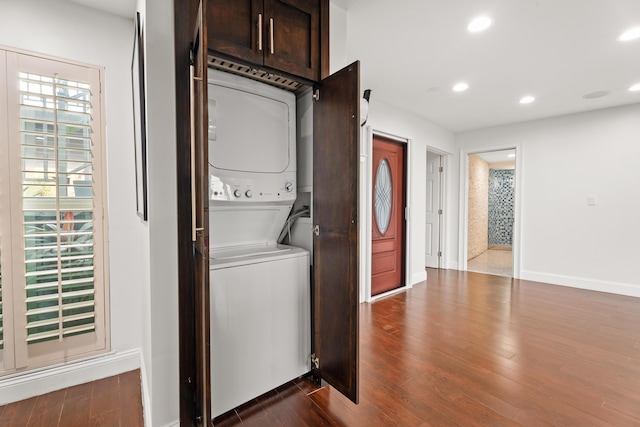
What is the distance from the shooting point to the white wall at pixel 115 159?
1.89m

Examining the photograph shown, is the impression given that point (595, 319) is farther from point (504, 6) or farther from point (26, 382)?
point (26, 382)

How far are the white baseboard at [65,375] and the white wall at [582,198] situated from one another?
5376mm

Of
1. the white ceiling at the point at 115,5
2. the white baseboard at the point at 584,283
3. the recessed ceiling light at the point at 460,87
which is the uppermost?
the recessed ceiling light at the point at 460,87

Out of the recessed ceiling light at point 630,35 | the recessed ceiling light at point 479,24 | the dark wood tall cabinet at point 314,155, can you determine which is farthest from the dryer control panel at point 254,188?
the recessed ceiling light at point 630,35

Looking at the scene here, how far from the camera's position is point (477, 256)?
701cm

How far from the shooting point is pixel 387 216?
407 centimetres

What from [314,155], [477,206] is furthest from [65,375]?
[477,206]

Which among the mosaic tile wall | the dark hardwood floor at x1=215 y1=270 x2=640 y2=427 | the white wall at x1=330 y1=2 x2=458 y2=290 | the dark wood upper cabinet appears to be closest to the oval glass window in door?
the white wall at x1=330 y1=2 x2=458 y2=290

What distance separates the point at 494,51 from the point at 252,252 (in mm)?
2624

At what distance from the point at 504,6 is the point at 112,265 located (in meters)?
3.21

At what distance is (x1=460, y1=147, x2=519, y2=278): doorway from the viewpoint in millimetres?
5711

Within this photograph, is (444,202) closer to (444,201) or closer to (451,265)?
(444,201)

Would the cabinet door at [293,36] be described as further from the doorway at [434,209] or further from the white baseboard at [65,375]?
the doorway at [434,209]

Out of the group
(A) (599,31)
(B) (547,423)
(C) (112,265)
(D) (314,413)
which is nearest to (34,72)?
(C) (112,265)
